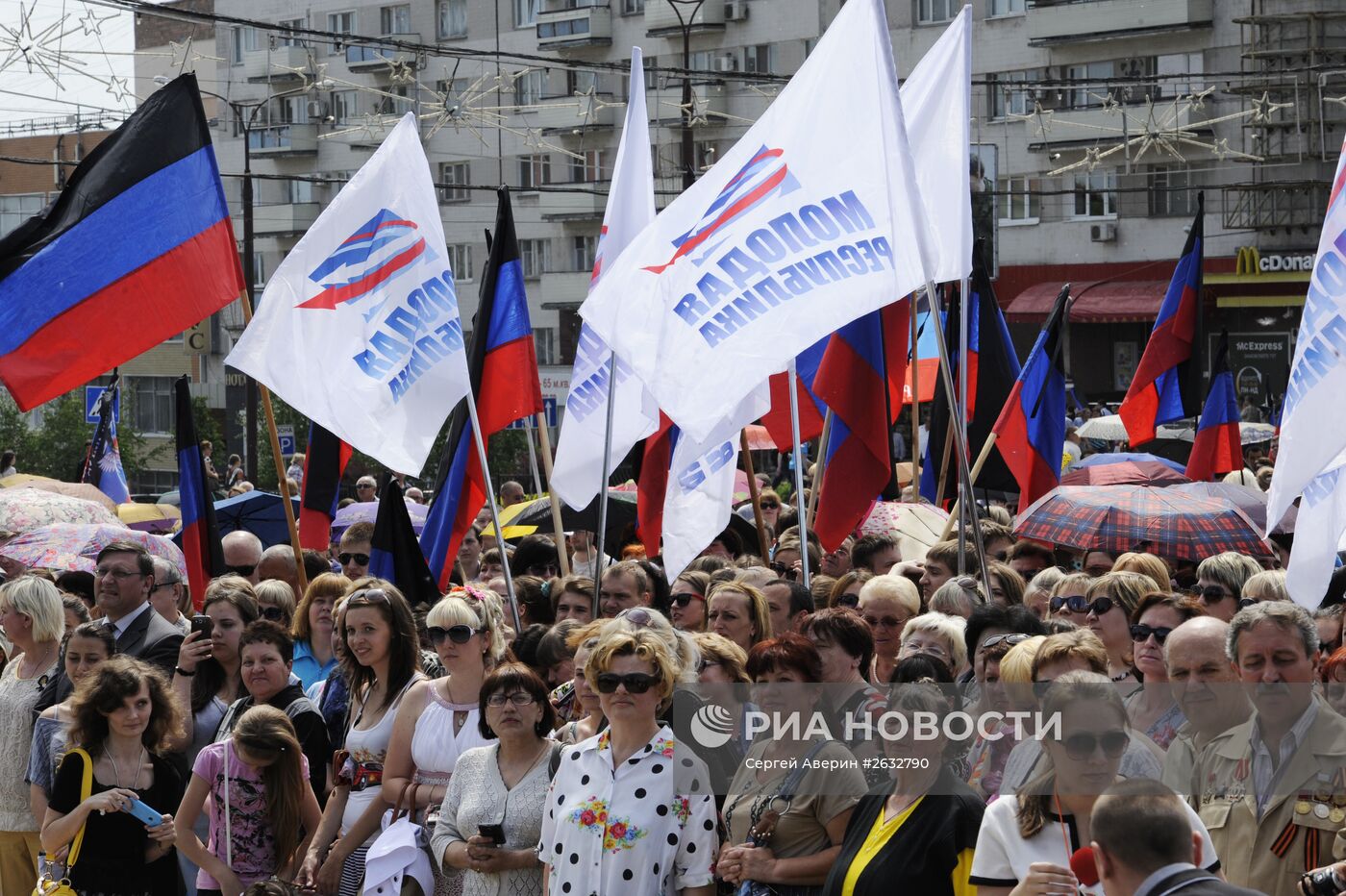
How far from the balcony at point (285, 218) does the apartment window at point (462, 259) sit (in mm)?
4952

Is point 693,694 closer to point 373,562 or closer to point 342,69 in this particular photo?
point 373,562

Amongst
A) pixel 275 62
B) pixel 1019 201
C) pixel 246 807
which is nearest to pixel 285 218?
pixel 275 62

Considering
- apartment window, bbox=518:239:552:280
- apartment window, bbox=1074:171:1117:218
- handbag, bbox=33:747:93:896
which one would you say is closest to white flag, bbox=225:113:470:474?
handbag, bbox=33:747:93:896

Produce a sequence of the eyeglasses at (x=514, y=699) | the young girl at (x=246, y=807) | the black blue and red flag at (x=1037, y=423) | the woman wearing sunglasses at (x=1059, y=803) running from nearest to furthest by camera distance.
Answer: the woman wearing sunglasses at (x=1059, y=803) → the eyeglasses at (x=514, y=699) → the young girl at (x=246, y=807) → the black blue and red flag at (x=1037, y=423)

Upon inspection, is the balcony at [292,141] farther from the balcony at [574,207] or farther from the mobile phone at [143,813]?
the mobile phone at [143,813]

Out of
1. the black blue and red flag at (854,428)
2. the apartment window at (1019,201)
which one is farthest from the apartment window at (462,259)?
the black blue and red flag at (854,428)

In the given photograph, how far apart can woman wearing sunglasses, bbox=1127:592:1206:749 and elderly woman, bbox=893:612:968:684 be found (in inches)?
Result: 25.7

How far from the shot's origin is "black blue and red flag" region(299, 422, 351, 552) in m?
12.1

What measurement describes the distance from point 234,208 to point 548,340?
1488 cm

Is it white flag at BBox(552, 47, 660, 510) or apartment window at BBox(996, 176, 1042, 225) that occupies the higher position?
apartment window at BBox(996, 176, 1042, 225)

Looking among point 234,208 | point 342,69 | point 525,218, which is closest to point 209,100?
point 234,208

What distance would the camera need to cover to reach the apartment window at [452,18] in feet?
178

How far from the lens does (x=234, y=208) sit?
203ft

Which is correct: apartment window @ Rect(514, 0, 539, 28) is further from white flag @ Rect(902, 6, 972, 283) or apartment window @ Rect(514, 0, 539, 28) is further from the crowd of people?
the crowd of people
